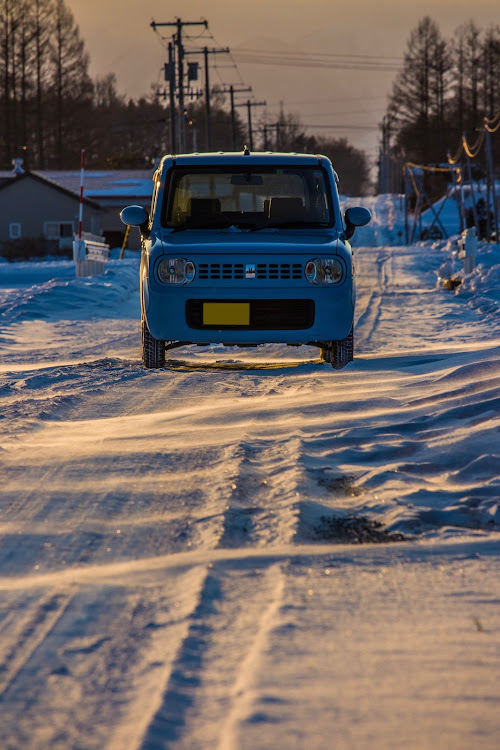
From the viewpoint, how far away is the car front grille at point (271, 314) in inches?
316

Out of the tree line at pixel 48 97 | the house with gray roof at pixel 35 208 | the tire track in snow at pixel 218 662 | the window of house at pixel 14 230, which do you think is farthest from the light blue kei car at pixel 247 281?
the tree line at pixel 48 97

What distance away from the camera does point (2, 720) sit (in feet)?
8.27

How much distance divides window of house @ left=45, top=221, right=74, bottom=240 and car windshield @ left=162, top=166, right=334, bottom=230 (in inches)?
1823

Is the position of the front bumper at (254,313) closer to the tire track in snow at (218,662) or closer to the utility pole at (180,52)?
the tire track in snow at (218,662)

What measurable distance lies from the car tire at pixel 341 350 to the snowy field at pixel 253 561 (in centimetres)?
53

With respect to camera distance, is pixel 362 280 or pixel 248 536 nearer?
pixel 248 536

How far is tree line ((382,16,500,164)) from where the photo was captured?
97.2 meters

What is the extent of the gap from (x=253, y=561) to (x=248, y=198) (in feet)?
19.0

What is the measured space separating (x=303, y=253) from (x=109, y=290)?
1074 centimetres

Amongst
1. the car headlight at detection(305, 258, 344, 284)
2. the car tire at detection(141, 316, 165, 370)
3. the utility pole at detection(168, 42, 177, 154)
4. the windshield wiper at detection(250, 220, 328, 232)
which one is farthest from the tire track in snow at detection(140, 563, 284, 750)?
the utility pole at detection(168, 42, 177, 154)

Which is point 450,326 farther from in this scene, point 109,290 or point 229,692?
point 229,692

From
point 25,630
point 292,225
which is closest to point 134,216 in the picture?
point 292,225

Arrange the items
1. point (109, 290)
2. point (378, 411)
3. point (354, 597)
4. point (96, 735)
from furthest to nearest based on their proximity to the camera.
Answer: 1. point (109, 290)
2. point (378, 411)
3. point (354, 597)
4. point (96, 735)

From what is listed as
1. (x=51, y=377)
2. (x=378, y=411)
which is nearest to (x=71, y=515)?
(x=378, y=411)
